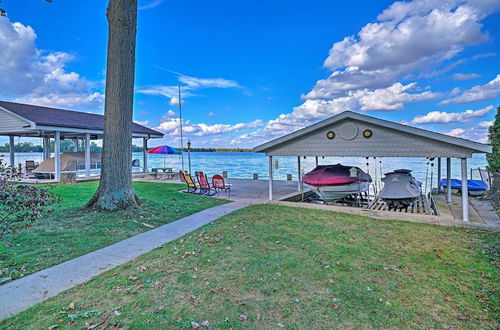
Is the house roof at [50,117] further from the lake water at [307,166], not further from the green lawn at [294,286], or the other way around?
the green lawn at [294,286]

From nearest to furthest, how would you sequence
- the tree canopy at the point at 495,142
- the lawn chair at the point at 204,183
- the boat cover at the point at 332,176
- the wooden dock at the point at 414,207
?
the wooden dock at the point at 414,207 < the boat cover at the point at 332,176 < the lawn chair at the point at 204,183 < the tree canopy at the point at 495,142

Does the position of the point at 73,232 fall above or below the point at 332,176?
below

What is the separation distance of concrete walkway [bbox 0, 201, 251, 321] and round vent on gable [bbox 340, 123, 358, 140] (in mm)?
5867

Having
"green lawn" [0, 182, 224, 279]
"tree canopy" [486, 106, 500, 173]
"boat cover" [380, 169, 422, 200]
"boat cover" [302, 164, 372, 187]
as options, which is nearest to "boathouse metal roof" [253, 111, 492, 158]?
"boat cover" [302, 164, 372, 187]

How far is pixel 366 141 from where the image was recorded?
9031mm

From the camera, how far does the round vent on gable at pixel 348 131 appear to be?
9172 millimetres

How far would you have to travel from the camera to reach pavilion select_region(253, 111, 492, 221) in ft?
25.2

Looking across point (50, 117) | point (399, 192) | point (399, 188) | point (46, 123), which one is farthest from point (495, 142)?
point (50, 117)

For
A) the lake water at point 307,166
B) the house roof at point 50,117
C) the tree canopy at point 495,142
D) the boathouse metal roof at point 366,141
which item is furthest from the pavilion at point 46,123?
the tree canopy at point 495,142

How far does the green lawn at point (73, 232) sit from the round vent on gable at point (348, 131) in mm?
5407

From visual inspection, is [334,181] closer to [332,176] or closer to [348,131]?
[332,176]

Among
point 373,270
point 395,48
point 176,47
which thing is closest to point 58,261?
point 373,270

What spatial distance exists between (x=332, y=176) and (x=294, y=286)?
26.7 feet

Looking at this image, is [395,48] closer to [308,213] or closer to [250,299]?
[308,213]
